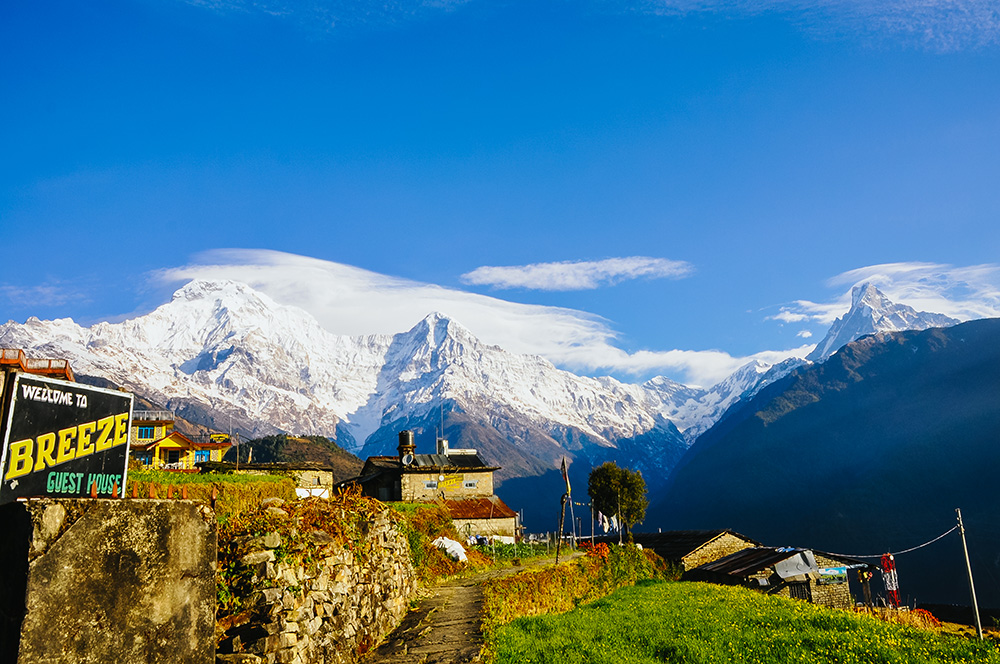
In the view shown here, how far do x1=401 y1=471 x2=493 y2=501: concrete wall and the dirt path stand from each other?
1980 inches

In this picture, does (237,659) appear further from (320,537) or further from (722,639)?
(722,639)

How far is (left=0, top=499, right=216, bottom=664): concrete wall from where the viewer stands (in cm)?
630

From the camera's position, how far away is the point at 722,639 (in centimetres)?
1730

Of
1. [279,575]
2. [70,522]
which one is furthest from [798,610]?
[70,522]

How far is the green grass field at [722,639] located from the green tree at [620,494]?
6727 cm

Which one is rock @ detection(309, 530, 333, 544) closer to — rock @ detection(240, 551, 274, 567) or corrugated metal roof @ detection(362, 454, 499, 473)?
rock @ detection(240, 551, 274, 567)

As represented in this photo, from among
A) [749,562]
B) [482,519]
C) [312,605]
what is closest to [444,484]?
[482,519]

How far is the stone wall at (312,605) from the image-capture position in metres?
9.63

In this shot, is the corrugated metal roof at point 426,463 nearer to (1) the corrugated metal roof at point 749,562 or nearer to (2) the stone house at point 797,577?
(1) the corrugated metal roof at point 749,562

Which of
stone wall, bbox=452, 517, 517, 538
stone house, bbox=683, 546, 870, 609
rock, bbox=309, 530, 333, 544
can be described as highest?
rock, bbox=309, 530, 333, 544

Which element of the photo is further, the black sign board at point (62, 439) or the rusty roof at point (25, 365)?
the rusty roof at point (25, 365)

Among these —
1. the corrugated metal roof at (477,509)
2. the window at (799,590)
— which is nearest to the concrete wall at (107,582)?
the window at (799,590)

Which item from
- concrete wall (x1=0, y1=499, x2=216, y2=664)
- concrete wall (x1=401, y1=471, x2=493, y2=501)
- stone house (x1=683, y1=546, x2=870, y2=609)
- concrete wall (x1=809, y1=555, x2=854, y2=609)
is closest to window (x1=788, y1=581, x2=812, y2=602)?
stone house (x1=683, y1=546, x2=870, y2=609)

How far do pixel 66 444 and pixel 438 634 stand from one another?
34.8 feet
